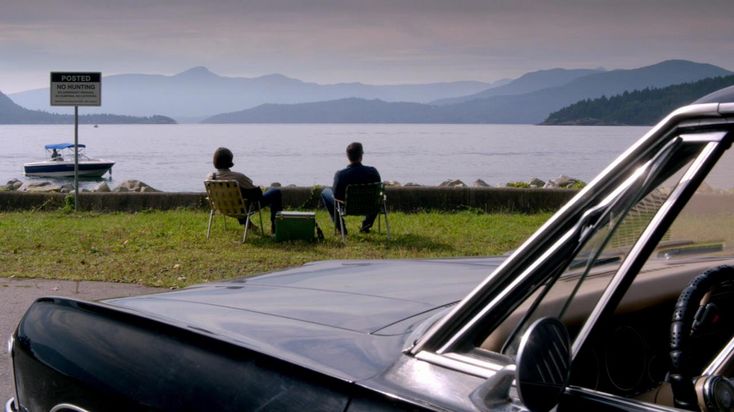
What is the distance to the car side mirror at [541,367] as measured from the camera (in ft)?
5.62

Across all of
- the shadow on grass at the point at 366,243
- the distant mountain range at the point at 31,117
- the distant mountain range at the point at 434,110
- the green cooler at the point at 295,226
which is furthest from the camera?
the distant mountain range at the point at 31,117

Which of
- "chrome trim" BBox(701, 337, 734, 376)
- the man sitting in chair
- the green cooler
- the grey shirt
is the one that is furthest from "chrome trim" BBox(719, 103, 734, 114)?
the grey shirt

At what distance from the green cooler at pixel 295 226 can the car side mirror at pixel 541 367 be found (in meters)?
9.01

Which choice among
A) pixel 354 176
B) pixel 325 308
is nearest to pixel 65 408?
pixel 325 308

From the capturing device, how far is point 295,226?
10.8 metres

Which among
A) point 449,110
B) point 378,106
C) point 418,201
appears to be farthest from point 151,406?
point 378,106

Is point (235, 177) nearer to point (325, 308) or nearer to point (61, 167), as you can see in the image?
point (325, 308)

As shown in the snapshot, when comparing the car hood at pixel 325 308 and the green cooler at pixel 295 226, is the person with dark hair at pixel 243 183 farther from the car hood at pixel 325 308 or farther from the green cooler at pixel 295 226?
the car hood at pixel 325 308

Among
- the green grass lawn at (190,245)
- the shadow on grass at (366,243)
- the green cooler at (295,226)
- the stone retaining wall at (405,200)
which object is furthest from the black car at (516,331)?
the stone retaining wall at (405,200)

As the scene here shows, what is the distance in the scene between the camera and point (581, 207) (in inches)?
77.0

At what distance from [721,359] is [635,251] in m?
0.41

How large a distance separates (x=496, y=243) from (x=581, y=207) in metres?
9.11

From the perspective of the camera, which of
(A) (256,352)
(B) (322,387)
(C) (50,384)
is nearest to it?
(B) (322,387)

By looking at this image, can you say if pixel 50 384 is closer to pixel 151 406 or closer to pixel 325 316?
pixel 151 406
